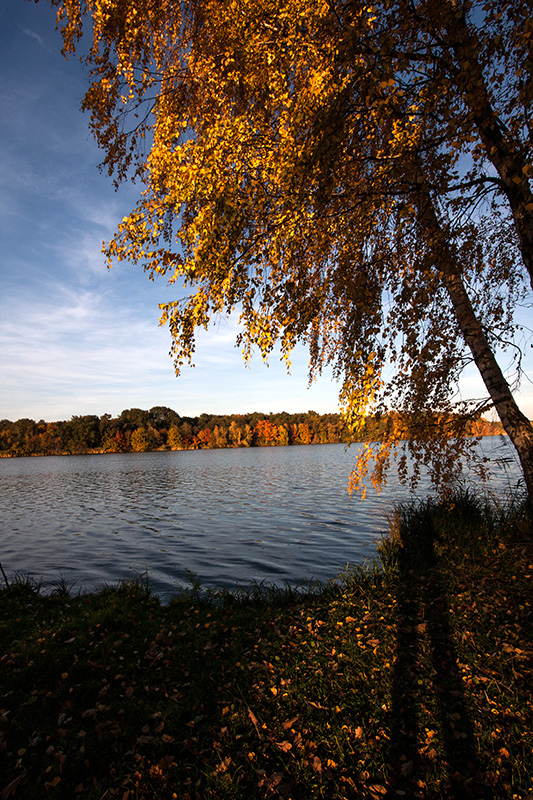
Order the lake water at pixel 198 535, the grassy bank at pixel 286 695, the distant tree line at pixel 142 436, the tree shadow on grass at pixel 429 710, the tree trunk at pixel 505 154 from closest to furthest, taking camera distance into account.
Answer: the tree shadow on grass at pixel 429 710, the grassy bank at pixel 286 695, the tree trunk at pixel 505 154, the lake water at pixel 198 535, the distant tree line at pixel 142 436

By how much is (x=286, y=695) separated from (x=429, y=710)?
1432 mm

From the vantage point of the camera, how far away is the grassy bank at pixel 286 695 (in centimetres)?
330

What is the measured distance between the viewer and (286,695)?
430cm

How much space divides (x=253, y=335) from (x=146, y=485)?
104 ft

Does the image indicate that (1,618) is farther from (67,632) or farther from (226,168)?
(226,168)

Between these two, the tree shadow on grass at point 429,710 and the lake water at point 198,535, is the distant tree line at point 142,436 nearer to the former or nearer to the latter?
the lake water at point 198,535

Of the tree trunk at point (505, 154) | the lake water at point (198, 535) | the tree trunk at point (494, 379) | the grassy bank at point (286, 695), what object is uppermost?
the tree trunk at point (505, 154)

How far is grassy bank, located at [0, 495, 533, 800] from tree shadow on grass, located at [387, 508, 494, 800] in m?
0.02

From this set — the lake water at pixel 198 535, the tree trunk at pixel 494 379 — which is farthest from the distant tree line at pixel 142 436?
the tree trunk at pixel 494 379

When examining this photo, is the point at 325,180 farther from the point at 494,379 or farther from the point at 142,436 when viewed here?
the point at 142,436

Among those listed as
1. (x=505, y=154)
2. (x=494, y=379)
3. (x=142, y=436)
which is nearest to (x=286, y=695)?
(x=494, y=379)

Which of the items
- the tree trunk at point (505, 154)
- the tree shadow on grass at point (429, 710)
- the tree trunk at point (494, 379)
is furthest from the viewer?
the tree trunk at point (494, 379)

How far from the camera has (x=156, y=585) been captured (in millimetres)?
9734

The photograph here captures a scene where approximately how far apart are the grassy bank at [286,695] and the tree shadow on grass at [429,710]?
0.02 meters
